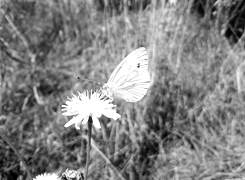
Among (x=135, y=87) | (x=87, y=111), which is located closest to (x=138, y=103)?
(x=135, y=87)

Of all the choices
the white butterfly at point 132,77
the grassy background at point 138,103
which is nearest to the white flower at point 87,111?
the white butterfly at point 132,77

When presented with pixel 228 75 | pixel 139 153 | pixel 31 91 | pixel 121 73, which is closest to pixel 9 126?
pixel 31 91

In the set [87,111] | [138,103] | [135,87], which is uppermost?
[138,103]

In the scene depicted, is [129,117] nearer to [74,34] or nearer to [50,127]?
[50,127]

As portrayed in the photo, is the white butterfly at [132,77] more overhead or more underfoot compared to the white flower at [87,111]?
more overhead

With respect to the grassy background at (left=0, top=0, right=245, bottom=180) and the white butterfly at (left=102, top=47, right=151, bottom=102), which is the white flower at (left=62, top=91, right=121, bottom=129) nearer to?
the white butterfly at (left=102, top=47, right=151, bottom=102)

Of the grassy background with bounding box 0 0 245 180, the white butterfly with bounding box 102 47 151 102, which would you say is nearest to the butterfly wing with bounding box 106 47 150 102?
the white butterfly with bounding box 102 47 151 102

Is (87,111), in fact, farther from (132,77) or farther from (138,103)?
(138,103)

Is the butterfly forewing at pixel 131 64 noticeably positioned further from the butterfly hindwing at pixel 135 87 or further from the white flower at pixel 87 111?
the white flower at pixel 87 111
